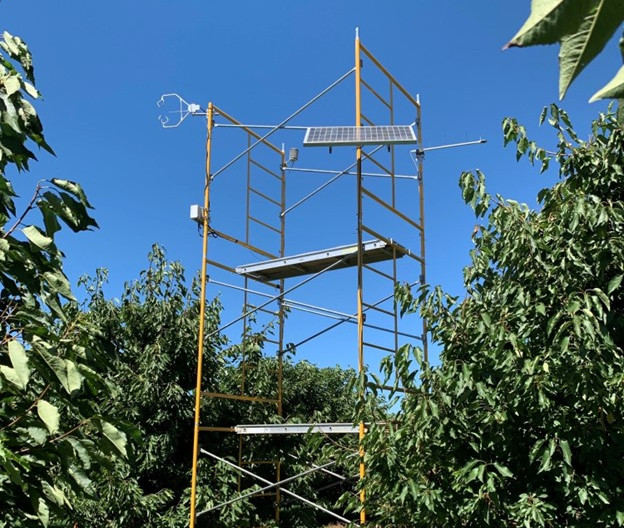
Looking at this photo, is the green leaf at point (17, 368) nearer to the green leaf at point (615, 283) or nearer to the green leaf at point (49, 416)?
the green leaf at point (49, 416)

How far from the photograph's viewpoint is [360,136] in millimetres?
5504

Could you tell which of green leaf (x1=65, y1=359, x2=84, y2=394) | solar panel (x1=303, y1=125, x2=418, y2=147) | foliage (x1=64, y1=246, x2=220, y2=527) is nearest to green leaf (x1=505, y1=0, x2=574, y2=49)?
green leaf (x1=65, y1=359, x2=84, y2=394)

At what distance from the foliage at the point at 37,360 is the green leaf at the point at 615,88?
143 cm

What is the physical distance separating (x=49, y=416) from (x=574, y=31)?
1.50 m

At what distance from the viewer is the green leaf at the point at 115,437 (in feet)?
5.49

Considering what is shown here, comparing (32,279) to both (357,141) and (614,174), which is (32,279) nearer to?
(614,174)

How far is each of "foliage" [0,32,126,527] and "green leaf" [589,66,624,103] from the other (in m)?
1.43

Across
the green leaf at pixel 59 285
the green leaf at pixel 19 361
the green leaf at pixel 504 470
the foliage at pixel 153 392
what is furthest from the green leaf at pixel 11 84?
the foliage at pixel 153 392

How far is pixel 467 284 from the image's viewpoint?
156 inches

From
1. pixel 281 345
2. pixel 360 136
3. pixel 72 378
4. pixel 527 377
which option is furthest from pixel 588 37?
pixel 281 345

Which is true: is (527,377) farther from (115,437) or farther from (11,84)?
(11,84)

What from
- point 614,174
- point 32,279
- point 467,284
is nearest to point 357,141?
point 467,284

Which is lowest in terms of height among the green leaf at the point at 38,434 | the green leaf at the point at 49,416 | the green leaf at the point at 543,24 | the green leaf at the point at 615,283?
the green leaf at the point at 38,434

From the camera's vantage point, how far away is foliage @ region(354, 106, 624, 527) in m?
2.95
